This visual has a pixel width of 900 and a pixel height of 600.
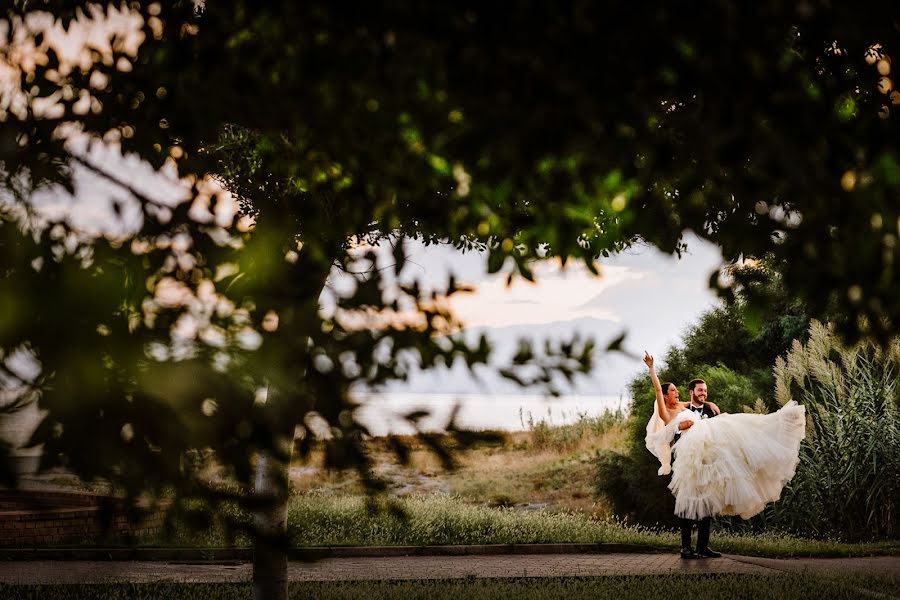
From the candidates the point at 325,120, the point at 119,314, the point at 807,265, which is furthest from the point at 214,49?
the point at 807,265

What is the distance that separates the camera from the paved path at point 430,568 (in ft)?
30.6

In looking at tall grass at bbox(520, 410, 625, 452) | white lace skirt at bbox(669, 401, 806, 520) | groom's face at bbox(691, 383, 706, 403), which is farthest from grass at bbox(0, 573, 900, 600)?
tall grass at bbox(520, 410, 625, 452)

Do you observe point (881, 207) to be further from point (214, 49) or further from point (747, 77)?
point (214, 49)

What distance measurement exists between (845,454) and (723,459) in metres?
3.65

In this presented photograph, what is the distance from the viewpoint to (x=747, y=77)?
2.21m

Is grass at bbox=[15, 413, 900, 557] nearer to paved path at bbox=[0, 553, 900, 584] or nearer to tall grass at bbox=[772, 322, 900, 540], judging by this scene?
paved path at bbox=[0, 553, 900, 584]

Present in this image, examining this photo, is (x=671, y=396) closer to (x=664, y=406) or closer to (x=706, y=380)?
(x=664, y=406)

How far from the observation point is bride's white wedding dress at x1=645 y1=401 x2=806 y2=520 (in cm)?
1028

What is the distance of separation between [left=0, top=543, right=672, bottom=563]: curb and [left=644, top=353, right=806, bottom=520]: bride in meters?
1.68

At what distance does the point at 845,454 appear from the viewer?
12789 millimetres

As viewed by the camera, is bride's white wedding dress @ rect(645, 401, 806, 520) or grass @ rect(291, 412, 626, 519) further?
grass @ rect(291, 412, 626, 519)

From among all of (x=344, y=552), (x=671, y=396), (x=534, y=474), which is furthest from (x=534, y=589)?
(x=534, y=474)

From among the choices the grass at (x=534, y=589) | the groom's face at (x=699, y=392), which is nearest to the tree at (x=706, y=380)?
the groom's face at (x=699, y=392)

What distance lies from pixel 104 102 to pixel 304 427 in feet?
5.81
